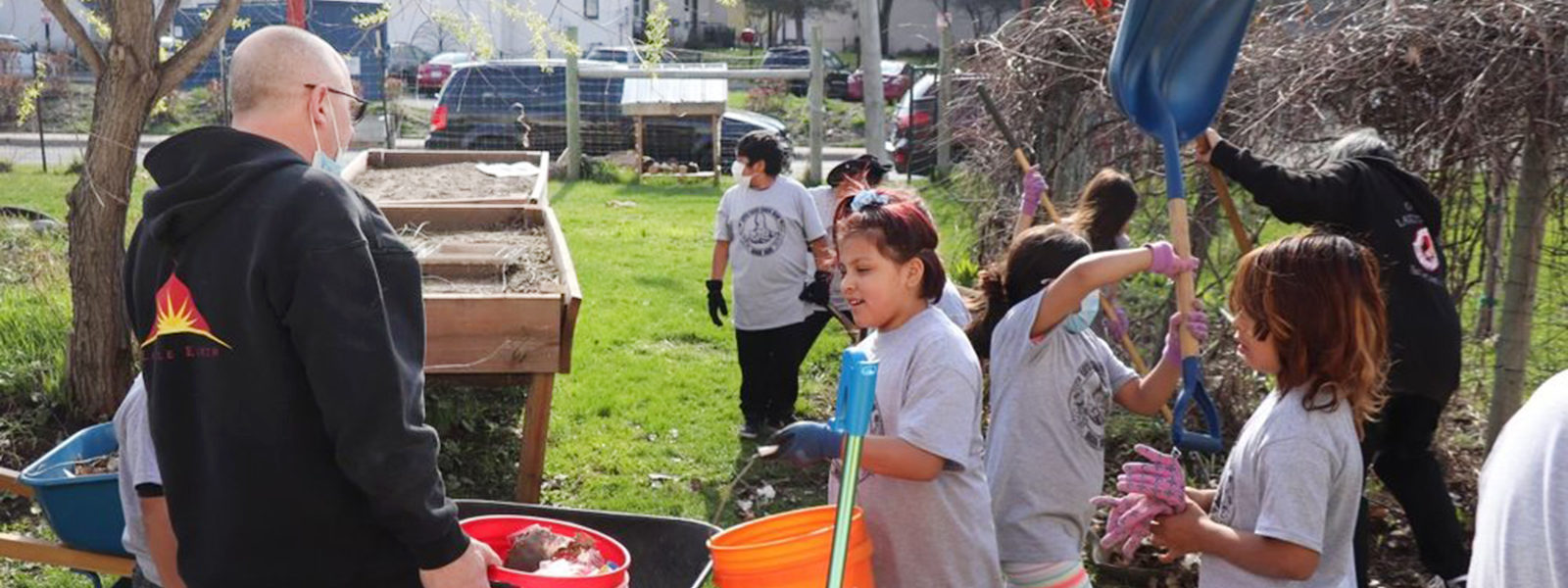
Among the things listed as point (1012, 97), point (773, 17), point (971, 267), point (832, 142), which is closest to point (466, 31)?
point (1012, 97)

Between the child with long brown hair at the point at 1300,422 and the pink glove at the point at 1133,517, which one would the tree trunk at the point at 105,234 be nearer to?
the pink glove at the point at 1133,517

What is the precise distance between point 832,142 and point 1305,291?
2332cm

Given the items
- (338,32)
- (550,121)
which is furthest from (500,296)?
(338,32)

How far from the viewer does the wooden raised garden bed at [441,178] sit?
8.42 metres


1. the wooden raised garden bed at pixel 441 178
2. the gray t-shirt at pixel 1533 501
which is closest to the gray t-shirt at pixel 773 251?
the wooden raised garden bed at pixel 441 178

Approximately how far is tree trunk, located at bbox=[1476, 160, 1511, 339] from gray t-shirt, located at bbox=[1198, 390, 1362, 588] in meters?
2.81

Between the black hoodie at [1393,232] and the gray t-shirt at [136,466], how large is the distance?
3.13 metres

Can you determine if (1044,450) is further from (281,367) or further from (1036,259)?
(281,367)

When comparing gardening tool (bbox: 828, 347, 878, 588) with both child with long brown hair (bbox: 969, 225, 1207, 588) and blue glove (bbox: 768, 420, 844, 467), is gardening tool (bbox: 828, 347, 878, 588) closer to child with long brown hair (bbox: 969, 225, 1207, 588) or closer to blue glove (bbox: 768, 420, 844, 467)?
blue glove (bbox: 768, 420, 844, 467)

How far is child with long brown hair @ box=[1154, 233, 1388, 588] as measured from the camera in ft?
8.72

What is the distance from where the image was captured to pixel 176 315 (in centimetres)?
253

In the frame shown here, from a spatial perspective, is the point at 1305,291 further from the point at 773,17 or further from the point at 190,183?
the point at 773,17

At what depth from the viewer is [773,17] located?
4103 cm

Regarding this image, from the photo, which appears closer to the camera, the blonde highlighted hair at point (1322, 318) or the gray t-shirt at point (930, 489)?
the blonde highlighted hair at point (1322, 318)
